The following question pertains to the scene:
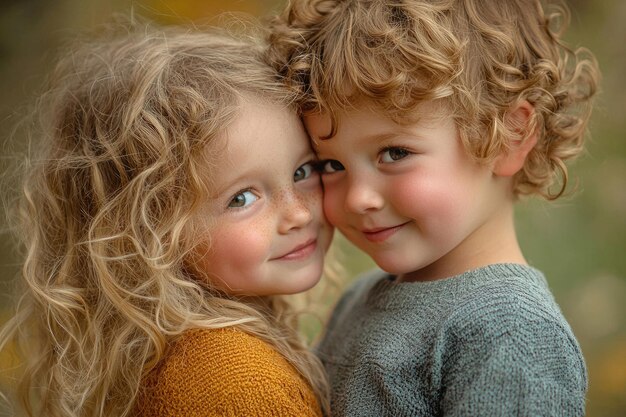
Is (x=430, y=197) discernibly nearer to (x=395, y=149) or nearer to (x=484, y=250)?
(x=395, y=149)

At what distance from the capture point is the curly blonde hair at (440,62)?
182 cm

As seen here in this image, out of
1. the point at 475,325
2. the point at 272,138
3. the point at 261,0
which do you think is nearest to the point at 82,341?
the point at 272,138

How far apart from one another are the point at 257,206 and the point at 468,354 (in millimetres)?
680

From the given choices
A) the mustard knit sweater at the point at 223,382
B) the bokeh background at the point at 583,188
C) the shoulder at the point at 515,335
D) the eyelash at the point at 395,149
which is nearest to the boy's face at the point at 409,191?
the eyelash at the point at 395,149

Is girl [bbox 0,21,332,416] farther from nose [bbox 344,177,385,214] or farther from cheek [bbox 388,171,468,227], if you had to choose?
cheek [bbox 388,171,468,227]

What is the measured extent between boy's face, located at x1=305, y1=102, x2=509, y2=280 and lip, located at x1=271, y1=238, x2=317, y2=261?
11 cm

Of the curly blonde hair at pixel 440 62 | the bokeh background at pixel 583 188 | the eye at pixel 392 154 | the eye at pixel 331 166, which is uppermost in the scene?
the curly blonde hair at pixel 440 62

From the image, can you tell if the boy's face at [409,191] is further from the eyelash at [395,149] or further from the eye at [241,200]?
the eye at [241,200]

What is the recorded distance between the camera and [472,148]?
1896 mm

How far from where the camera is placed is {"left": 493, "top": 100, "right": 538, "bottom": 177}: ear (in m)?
1.98

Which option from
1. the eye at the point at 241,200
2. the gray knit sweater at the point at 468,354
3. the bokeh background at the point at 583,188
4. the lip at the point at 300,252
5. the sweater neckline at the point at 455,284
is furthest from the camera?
the bokeh background at the point at 583,188

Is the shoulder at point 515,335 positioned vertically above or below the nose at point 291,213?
below

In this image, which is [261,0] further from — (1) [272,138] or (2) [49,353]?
(2) [49,353]

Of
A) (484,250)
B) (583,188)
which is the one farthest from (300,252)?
(583,188)
